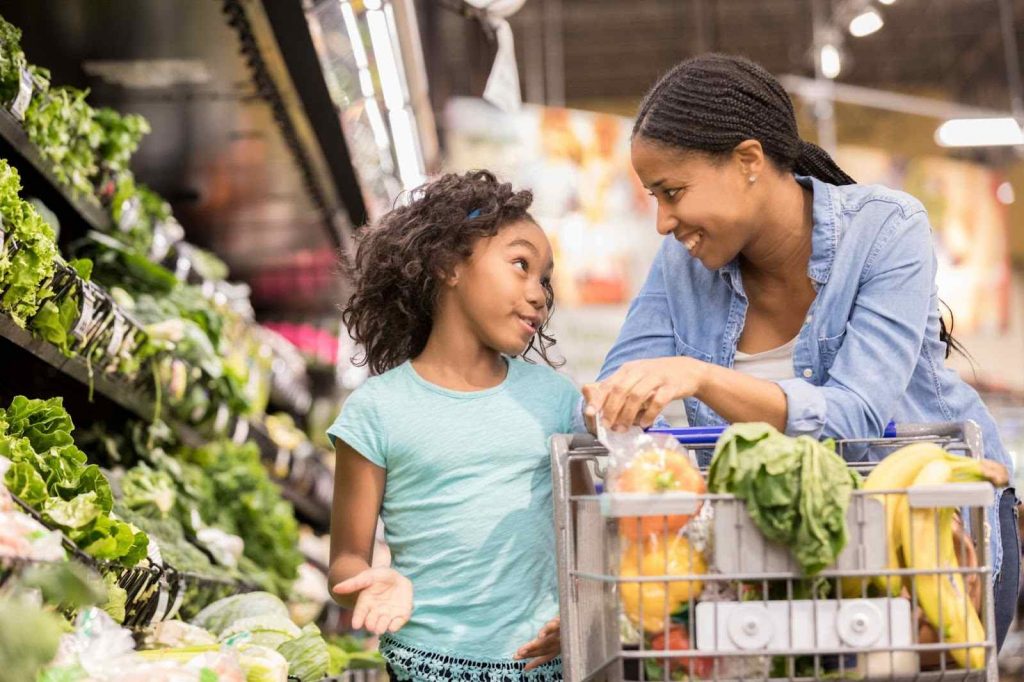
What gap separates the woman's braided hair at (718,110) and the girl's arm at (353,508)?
31.1 inches

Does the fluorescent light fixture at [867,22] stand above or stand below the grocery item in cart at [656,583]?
above

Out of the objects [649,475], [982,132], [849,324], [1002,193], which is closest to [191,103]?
[849,324]

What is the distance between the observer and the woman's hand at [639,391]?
185 cm

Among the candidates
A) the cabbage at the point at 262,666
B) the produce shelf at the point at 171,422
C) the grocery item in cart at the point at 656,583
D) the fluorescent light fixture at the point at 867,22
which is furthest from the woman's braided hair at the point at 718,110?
the fluorescent light fixture at the point at 867,22

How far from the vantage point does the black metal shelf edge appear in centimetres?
293

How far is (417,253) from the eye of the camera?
2.66 meters

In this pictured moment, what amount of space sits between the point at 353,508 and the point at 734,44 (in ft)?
46.7

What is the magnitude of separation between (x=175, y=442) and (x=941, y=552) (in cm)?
364

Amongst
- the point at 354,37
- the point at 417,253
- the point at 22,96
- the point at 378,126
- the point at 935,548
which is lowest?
the point at 935,548

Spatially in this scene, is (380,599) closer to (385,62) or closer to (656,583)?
(656,583)

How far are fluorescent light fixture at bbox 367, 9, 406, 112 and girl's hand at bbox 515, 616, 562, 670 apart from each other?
7.25 feet

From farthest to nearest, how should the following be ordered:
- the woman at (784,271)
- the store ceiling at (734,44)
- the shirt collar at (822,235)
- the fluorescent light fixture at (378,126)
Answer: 1. the store ceiling at (734,44)
2. the fluorescent light fixture at (378,126)
3. the shirt collar at (822,235)
4. the woman at (784,271)

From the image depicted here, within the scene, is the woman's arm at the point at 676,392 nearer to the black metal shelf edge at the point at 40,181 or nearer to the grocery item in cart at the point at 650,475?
the grocery item in cart at the point at 650,475

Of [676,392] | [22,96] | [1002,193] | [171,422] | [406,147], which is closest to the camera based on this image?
[676,392]
